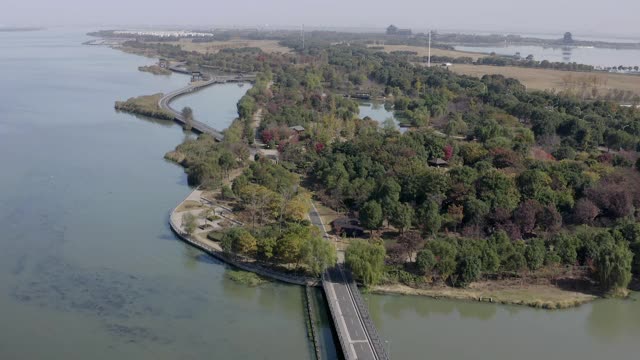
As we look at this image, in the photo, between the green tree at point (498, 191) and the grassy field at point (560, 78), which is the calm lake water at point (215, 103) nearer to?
the green tree at point (498, 191)

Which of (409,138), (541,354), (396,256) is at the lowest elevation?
(541,354)

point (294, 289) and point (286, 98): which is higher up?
point (286, 98)

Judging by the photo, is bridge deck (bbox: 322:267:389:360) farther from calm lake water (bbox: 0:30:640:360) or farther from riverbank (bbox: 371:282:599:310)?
riverbank (bbox: 371:282:599:310)

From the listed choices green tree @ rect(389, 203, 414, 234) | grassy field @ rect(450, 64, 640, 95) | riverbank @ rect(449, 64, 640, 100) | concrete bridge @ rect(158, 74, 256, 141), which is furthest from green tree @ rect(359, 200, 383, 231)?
grassy field @ rect(450, 64, 640, 95)

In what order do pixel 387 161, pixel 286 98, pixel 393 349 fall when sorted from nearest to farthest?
1. pixel 393 349
2. pixel 387 161
3. pixel 286 98

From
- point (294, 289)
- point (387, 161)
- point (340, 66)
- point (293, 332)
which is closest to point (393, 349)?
point (293, 332)

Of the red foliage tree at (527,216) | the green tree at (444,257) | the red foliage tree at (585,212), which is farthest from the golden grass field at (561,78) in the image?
the green tree at (444,257)

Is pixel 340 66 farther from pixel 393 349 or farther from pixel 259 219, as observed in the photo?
pixel 393 349
